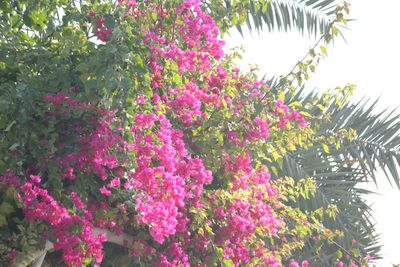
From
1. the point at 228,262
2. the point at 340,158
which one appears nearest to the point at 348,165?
the point at 340,158

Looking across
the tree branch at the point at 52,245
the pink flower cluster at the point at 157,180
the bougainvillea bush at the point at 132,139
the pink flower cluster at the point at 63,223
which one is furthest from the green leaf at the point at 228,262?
the pink flower cluster at the point at 63,223

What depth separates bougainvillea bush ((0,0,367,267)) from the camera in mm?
4133

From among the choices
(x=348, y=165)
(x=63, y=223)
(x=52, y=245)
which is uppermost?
(x=348, y=165)

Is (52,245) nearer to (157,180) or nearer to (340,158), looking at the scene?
(157,180)

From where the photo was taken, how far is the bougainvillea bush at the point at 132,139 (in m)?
4.13

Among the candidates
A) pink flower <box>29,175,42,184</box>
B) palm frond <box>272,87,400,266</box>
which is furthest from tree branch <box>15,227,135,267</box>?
palm frond <box>272,87,400,266</box>

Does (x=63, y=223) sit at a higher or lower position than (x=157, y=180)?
lower

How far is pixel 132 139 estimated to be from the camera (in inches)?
162

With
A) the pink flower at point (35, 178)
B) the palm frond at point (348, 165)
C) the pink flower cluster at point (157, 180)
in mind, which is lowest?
the pink flower at point (35, 178)

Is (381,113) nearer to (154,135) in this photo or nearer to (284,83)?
(284,83)

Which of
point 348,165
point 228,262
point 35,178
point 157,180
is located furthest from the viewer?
point 348,165

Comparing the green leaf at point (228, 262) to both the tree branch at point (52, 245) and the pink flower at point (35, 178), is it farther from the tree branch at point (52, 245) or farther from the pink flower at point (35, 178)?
the pink flower at point (35, 178)

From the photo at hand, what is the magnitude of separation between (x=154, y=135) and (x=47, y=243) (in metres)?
0.87

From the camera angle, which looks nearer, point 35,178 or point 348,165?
point 35,178
